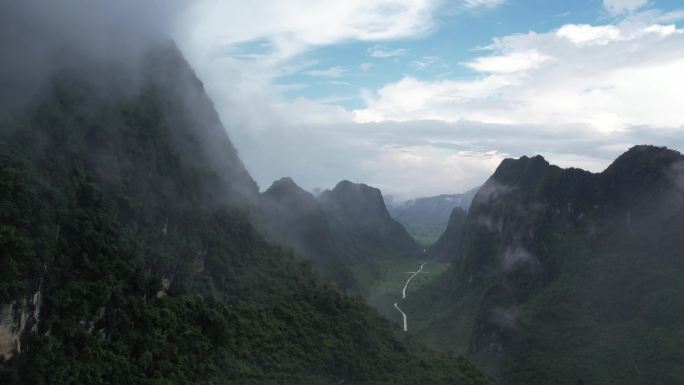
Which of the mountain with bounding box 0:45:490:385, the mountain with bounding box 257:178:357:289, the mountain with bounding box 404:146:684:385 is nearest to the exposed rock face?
the mountain with bounding box 0:45:490:385

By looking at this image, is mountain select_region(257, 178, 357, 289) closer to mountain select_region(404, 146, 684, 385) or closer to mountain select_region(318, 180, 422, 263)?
mountain select_region(404, 146, 684, 385)

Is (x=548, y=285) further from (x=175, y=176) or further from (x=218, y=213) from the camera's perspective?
(x=175, y=176)

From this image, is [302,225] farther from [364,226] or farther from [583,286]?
[364,226]

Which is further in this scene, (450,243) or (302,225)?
(450,243)

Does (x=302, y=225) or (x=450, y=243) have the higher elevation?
(x=302, y=225)

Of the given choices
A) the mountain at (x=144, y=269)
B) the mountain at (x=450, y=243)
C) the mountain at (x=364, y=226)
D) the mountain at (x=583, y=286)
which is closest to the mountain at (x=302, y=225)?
the mountain at (x=583, y=286)

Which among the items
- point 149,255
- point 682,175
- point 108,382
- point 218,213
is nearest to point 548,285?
point 682,175

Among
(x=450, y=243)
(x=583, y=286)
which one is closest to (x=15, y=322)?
(x=583, y=286)

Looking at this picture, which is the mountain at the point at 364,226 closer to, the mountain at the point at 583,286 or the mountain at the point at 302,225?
the mountain at the point at 302,225
